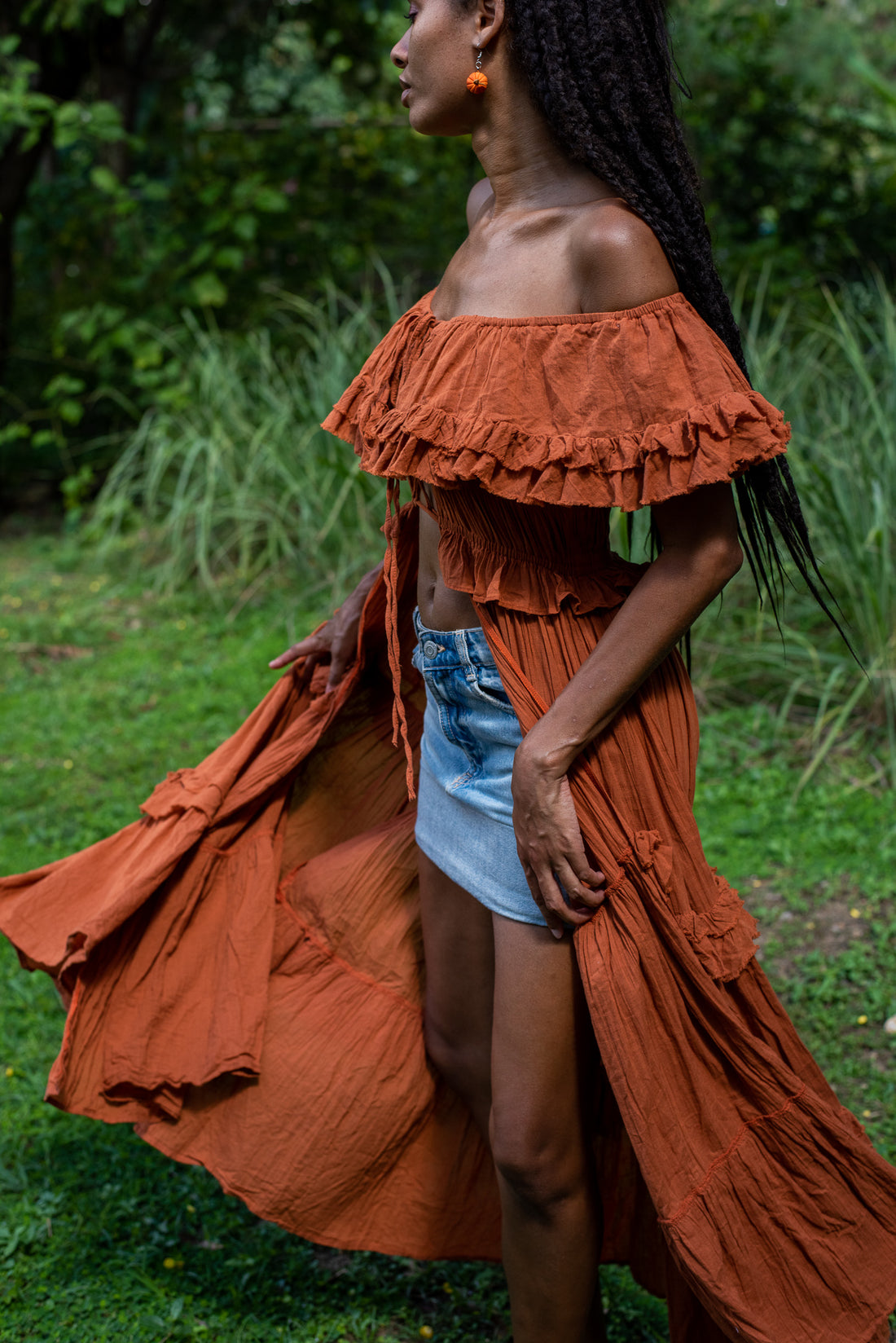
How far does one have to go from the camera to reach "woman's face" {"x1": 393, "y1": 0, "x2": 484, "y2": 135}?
162 cm

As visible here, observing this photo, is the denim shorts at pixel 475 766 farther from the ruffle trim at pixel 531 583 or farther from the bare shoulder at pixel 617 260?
the bare shoulder at pixel 617 260

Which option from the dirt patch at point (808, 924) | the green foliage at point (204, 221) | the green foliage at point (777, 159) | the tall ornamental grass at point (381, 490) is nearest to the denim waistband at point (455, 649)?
the dirt patch at point (808, 924)

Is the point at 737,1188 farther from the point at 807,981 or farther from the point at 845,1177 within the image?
the point at 807,981

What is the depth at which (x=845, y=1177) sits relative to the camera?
1729 mm

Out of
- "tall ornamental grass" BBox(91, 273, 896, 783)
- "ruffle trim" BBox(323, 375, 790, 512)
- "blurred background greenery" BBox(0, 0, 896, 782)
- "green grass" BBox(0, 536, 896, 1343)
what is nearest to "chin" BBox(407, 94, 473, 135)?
"ruffle trim" BBox(323, 375, 790, 512)

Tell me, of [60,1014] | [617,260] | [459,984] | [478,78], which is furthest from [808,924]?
[478,78]

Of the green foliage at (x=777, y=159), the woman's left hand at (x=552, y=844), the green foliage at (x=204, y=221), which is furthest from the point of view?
the green foliage at (x=777, y=159)

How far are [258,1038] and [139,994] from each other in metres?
0.23

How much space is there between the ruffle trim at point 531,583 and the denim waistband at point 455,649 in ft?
0.22

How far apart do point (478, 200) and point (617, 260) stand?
54cm

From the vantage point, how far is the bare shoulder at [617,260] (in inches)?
59.1

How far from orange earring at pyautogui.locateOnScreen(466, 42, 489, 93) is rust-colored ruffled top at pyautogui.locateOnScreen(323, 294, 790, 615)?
312 millimetres

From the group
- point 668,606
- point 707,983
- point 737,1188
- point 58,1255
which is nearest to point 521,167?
point 668,606

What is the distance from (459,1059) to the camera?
2.12m
